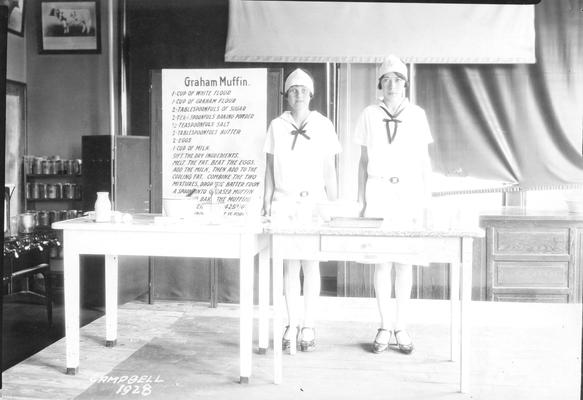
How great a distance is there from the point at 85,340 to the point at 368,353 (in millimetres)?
1864

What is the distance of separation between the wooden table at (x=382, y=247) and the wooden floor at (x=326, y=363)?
24cm

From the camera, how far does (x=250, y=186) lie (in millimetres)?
5078

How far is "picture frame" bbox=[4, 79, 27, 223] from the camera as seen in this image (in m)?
6.04

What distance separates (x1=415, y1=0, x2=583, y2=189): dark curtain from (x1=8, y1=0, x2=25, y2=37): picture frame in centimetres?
385

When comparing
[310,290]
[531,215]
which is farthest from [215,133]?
[531,215]

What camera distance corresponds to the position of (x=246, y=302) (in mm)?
3299

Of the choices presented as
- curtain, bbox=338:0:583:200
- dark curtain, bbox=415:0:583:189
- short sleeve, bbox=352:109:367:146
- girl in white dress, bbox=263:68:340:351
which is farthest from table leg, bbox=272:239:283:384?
dark curtain, bbox=415:0:583:189

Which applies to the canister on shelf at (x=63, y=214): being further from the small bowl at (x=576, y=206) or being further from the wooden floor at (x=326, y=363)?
the small bowl at (x=576, y=206)

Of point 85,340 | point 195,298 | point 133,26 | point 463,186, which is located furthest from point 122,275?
point 463,186

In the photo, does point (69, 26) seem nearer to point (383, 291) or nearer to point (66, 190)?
Answer: point (66, 190)

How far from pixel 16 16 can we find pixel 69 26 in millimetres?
506

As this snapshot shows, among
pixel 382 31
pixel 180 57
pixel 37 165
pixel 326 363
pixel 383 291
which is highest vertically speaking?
pixel 382 31

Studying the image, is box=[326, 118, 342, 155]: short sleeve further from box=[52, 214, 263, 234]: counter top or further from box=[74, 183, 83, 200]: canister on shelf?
box=[74, 183, 83, 200]: canister on shelf

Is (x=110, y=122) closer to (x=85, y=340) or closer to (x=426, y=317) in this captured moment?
Result: (x=85, y=340)
